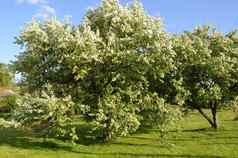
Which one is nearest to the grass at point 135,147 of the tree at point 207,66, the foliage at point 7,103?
the tree at point 207,66

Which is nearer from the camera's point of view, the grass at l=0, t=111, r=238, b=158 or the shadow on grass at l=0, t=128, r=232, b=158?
the grass at l=0, t=111, r=238, b=158

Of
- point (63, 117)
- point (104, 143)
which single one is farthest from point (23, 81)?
point (104, 143)

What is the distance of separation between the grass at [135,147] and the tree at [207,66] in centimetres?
418

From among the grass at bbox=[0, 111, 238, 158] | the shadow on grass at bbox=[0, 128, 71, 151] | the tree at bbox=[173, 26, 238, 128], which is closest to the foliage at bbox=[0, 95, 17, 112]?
the grass at bbox=[0, 111, 238, 158]

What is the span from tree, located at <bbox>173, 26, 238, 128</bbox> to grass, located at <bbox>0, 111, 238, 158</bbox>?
4.18 metres

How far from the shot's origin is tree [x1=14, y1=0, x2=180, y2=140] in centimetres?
3253

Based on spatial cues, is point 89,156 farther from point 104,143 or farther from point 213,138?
point 213,138

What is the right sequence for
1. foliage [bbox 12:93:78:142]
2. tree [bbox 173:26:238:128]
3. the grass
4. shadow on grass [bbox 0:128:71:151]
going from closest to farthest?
the grass < foliage [bbox 12:93:78:142] < shadow on grass [bbox 0:128:71:151] < tree [bbox 173:26:238:128]

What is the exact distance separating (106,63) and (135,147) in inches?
268

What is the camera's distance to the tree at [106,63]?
3253 centimetres

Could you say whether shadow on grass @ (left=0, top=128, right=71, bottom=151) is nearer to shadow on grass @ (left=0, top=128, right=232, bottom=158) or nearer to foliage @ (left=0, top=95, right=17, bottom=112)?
shadow on grass @ (left=0, top=128, right=232, bottom=158)

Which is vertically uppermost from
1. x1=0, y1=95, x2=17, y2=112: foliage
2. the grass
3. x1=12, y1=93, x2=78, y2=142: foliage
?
x1=0, y1=95, x2=17, y2=112: foliage

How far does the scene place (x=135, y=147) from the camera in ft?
112

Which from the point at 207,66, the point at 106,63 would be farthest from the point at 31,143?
the point at 207,66
